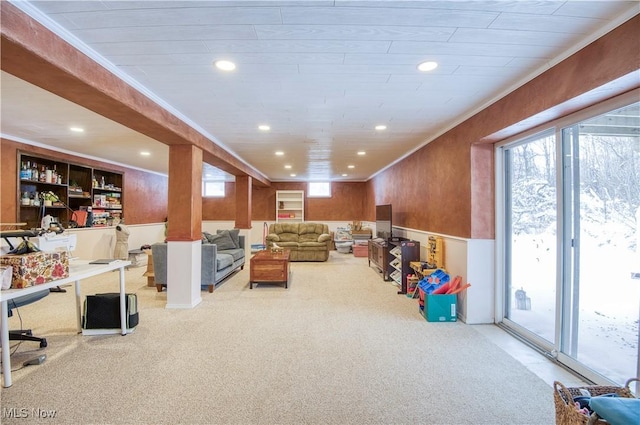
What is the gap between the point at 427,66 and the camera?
7.47 feet

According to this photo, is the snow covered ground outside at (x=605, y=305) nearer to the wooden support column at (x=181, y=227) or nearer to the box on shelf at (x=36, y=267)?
the wooden support column at (x=181, y=227)

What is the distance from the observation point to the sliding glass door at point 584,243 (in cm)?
208

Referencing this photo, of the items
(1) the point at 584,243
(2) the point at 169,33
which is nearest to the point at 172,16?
(2) the point at 169,33

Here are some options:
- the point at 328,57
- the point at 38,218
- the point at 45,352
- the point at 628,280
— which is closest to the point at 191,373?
the point at 45,352

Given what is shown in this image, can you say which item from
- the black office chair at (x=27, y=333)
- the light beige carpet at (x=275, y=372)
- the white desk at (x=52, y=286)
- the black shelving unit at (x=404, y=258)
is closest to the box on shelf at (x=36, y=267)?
the white desk at (x=52, y=286)

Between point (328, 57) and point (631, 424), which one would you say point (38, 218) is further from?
point (631, 424)

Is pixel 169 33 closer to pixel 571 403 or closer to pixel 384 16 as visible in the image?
pixel 384 16

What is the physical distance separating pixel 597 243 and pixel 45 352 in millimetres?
4714

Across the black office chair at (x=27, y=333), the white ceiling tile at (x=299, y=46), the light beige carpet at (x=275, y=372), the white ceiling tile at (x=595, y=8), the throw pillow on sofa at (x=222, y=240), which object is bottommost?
the light beige carpet at (x=275, y=372)

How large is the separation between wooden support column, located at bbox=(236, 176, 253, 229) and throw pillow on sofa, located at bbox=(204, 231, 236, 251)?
0.95 m

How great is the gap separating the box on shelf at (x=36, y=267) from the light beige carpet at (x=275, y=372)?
75 cm

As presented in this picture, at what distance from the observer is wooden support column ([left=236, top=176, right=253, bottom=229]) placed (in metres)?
7.07

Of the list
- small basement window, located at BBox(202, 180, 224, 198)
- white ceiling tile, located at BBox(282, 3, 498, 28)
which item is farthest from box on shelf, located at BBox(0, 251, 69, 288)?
small basement window, located at BBox(202, 180, 224, 198)

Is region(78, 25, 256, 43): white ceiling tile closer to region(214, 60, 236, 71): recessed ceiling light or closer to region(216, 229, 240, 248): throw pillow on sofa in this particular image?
region(214, 60, 236, 71): recessed ceiling light
